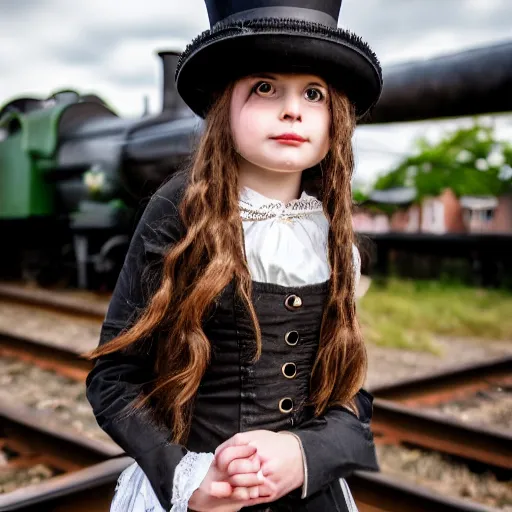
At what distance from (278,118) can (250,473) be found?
640 mm

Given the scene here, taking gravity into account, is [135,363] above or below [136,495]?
above

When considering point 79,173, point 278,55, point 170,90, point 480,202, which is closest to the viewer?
point 278,55

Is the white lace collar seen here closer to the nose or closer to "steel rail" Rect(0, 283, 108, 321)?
the nose

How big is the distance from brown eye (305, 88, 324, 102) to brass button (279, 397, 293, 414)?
59 centimetres

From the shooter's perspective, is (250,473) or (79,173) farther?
(79,173)

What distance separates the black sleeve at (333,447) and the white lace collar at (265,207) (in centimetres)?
41

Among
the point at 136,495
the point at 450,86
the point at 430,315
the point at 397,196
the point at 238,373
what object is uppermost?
the point at 450,86

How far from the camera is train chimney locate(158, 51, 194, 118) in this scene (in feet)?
21.8

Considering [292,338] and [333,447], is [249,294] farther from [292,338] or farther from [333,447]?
[333,447]

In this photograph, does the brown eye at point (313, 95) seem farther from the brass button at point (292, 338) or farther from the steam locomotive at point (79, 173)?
the steam locomotive at point (79, 173)

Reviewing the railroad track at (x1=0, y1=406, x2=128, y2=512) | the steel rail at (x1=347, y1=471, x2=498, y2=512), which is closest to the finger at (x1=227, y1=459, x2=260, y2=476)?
the railroad track at (x1=0, y1=406, x2=128, y2=512)

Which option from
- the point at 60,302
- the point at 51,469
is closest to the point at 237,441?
the point at 51,469

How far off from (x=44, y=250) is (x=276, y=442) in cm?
902

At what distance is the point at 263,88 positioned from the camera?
1295 mm
